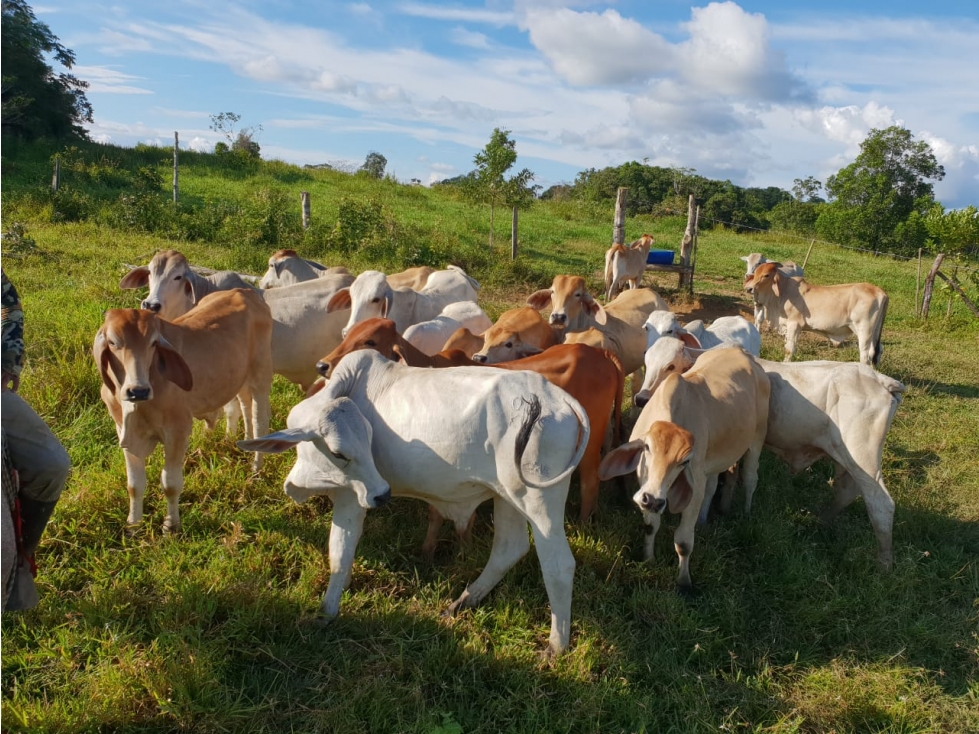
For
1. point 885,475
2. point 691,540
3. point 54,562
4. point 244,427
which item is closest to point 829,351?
point 885,475

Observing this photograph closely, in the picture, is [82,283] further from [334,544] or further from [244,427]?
[334,544]

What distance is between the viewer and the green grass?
3.24m

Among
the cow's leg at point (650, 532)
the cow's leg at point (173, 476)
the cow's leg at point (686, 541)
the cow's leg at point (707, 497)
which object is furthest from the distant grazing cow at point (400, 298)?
the cow's leg at point (707, 497)

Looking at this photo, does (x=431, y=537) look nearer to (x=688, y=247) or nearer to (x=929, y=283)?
(x=688, y=247)

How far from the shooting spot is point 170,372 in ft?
13.4

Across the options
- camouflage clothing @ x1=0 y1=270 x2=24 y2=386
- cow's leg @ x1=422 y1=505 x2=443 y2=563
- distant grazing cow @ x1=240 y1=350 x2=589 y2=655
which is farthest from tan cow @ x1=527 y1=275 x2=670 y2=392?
camouflage clothing @ x1=0 y1=270 x2=24 y2=386

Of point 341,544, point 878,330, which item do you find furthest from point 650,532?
point 878,330

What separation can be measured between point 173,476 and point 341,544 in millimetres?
1274

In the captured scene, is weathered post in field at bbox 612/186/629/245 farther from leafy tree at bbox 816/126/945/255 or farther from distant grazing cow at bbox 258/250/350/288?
leafy tree at bbox 816/126/945/255

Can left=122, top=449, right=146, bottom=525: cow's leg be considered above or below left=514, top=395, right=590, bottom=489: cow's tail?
below

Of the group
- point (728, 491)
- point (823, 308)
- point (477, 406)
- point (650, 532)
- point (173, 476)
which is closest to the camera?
point (477, 406)

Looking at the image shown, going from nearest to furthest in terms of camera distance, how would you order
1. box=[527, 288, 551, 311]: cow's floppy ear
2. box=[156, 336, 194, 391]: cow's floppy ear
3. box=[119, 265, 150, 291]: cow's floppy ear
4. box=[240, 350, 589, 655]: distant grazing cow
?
box=[240, 350, 589, 655]: distant grazing cow
box=[156, 336, 194, 391]: cow's floppy ear
box=[119, 265, 150, 291]: cow's floppy ear
box=[527, 288, 551, 311]: cow's floppy ear

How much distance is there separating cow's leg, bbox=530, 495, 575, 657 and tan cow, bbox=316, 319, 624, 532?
100 cm

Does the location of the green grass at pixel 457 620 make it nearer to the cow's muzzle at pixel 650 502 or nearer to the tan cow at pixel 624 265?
the cow's muzzle at pixel 650 502
